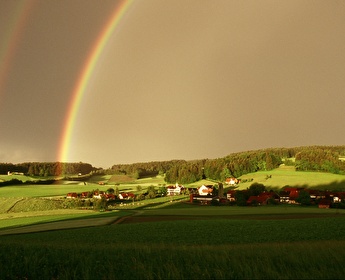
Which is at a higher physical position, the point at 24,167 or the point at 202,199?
the point at 24,167

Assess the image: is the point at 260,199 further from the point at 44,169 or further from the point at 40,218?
the point at 44,169

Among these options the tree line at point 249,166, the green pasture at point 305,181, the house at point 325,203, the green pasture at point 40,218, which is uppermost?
the tree line at point 249,166

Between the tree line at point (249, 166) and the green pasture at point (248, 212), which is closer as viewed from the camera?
the green pasture at point (248, 212)

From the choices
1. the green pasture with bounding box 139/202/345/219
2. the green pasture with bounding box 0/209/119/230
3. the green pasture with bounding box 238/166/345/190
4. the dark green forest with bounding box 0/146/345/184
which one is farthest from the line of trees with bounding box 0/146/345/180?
the green pasture with bounding box 0/209/119/230

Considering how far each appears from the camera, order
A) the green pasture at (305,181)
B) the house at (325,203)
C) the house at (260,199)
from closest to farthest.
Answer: the house at (325,203)
the house at (260,199)
the green pasture at (305,181)

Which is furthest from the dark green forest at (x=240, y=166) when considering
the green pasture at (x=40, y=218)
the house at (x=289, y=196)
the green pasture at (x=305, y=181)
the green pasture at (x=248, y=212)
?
the green pasture at (x=40, y=218)

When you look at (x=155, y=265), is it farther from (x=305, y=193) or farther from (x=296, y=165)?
(x=296, y=165)

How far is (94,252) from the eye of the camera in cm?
1105

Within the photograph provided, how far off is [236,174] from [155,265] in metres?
137

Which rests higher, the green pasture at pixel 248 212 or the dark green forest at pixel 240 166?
the dark green forest at pixel 240 166

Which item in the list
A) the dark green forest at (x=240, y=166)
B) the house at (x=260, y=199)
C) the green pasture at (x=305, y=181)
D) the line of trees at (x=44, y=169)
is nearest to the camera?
the house at (x=260, y=199)

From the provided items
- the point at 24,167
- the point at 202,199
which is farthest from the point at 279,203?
the point at 24,167

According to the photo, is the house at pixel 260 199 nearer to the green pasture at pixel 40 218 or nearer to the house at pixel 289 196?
the house at pixel 289 196

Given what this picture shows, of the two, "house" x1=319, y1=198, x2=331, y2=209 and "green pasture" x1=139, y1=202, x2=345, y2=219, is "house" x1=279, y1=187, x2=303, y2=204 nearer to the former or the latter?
"house" x1=319, y1=198, x2=331, y2=209
